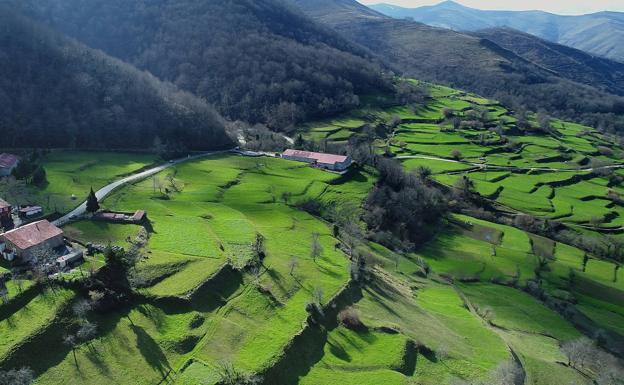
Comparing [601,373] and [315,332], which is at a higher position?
[315,332]

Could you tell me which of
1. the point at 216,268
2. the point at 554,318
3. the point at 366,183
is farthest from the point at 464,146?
the point at 216,268

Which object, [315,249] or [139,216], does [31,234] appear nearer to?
[139,216]

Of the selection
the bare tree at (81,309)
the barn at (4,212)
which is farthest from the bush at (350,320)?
the barn at (4,212)

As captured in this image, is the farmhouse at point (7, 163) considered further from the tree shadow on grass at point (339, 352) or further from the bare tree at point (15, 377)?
the tree shadow on grass at point (339, 352)

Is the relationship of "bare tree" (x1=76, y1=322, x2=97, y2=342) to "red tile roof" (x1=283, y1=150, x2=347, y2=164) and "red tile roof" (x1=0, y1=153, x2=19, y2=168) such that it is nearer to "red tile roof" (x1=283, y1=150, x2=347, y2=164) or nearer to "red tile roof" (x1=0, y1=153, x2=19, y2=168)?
"red tile roof" (x1=0, y1=153, x2=19, y2=168)

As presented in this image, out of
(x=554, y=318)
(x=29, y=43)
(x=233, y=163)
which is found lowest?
(x=554, y=318)

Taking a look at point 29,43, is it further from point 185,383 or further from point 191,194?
point 185,383
